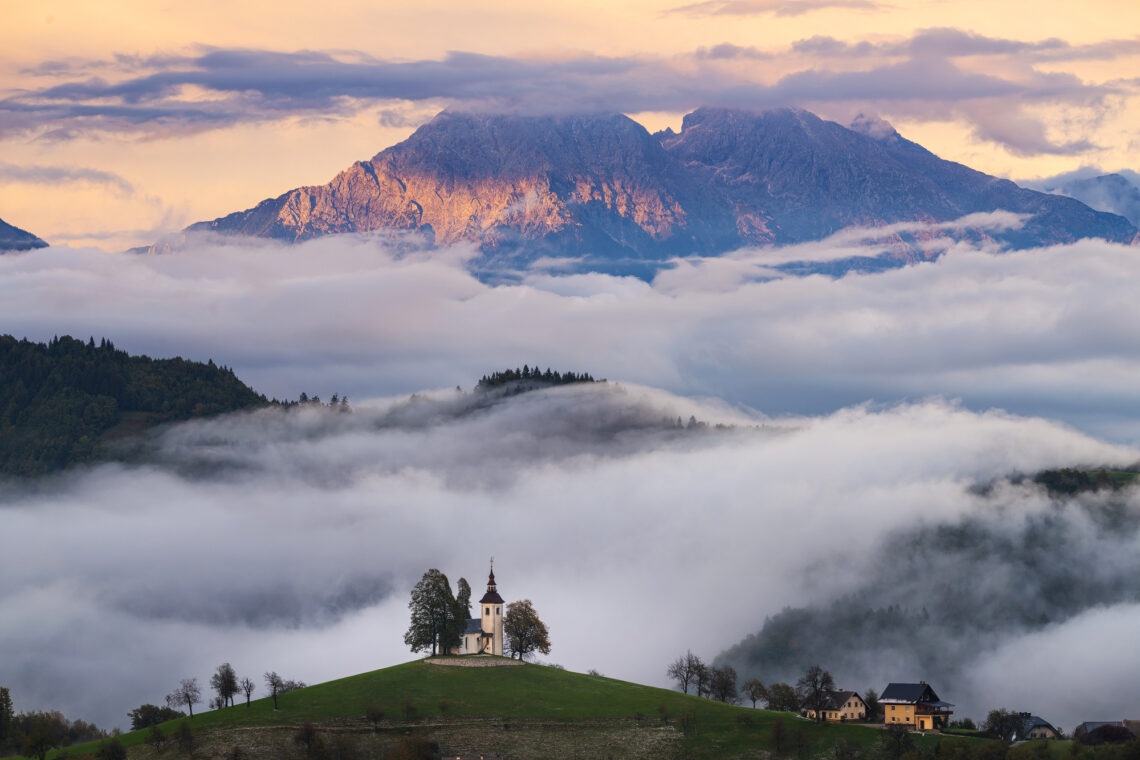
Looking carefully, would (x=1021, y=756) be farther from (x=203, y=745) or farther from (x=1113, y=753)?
(x=203, y=745)

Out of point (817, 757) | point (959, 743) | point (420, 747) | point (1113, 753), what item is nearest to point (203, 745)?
point (420, 747)

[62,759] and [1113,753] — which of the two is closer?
[1113,753]

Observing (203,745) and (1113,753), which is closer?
(1113,753)

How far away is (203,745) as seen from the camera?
19950 cm

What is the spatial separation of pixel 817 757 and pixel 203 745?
252 feet

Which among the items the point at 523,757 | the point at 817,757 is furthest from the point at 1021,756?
the point at 523,757

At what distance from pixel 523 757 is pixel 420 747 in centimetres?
1387

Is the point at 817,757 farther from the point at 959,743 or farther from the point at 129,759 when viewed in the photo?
the point at 129,759

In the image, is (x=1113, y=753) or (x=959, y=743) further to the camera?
(x=959, y=743)

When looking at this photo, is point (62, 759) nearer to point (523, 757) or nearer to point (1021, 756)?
point (523, 757)

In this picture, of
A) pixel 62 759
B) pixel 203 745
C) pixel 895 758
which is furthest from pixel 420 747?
pixel 895 758

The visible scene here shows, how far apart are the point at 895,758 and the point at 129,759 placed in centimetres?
9515

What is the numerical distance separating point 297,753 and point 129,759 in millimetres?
21674

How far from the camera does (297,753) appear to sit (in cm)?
19700
